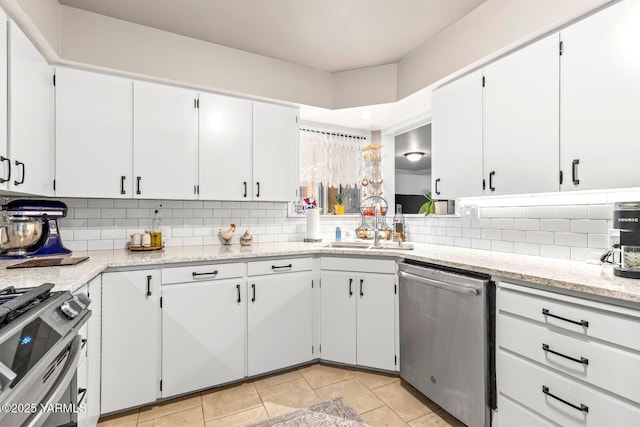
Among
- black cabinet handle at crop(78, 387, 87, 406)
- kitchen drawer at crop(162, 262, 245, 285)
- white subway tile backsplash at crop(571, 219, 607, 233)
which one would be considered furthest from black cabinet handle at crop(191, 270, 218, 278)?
white subway tile backsplash at crop(571, 219, 607, 233)

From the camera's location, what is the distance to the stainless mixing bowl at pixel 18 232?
1.90 meters

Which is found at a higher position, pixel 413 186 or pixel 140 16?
pixel 140 16

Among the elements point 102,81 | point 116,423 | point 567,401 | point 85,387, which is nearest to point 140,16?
point 102,81

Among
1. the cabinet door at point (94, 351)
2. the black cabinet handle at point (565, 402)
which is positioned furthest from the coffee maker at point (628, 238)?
the cabinet door at point (94, 351)

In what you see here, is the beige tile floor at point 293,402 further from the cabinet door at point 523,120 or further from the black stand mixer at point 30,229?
the cabinet door at point 523,120

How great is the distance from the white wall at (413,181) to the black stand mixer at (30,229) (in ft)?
10.1

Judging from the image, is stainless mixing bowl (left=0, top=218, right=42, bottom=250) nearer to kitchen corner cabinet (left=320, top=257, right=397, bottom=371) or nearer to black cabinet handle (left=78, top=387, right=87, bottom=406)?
black cabinet handle (left=78, top=387, right=87, bottom=406)

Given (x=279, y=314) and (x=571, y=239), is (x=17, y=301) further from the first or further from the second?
(x=571, y=239)

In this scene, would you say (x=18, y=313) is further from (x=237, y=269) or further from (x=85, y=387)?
(x=237, y=269)

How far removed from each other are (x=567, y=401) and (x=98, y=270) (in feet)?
7.70

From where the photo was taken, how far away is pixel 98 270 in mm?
1679

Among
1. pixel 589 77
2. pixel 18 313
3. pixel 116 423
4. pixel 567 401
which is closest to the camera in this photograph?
pixel 18 313

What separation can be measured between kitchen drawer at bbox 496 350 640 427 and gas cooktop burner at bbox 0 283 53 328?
199 centimetres

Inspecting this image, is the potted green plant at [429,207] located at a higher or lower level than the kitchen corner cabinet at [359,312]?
higher
